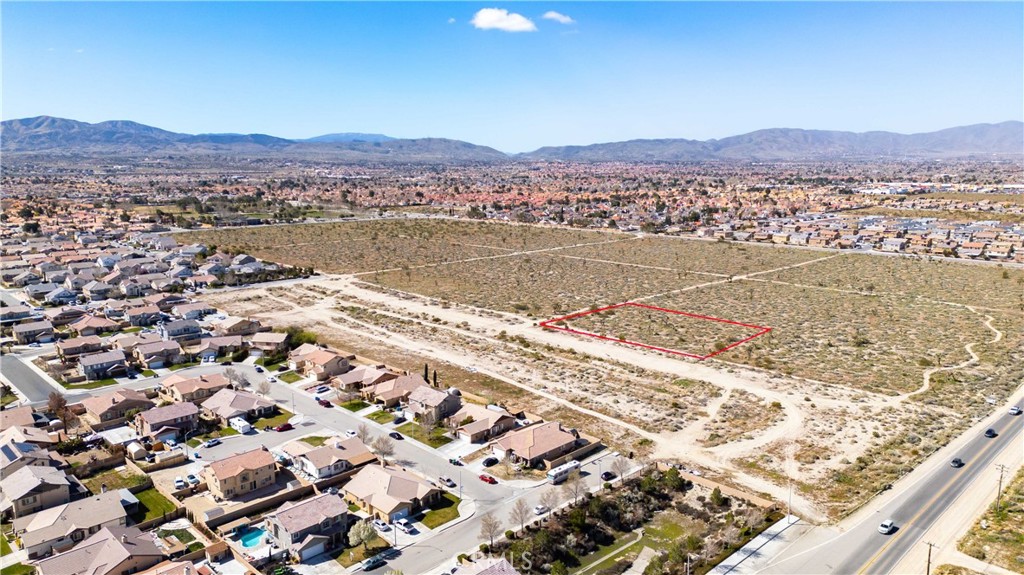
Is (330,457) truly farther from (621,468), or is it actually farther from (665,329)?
Result: (665,329)

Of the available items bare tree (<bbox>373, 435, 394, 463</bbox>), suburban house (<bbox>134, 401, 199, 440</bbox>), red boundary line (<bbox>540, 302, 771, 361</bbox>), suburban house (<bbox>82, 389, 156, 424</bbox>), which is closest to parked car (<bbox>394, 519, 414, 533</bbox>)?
bare tree (<bbox>373, 435, 394, 463</bbox>)

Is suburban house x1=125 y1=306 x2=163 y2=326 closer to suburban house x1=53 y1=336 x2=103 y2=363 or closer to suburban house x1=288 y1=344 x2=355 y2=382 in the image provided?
suburban house x1=53 y1=336 x2=103 y2=363

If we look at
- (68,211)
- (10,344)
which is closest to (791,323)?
(10,344)

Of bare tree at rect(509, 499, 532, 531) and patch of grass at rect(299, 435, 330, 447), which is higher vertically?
bare tree at rect(509, 499, 532, 531)

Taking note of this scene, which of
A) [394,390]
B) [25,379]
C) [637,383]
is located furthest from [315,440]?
[25,379]

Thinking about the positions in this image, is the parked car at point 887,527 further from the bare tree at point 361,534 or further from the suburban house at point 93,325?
the suburban house at point 93,325

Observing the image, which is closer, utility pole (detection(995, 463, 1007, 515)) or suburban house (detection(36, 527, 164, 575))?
suburban house (detection(36, 527, 164, 575))

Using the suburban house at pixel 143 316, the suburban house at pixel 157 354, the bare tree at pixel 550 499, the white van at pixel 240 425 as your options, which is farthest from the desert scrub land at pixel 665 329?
the suburban house at pixel 143 316
